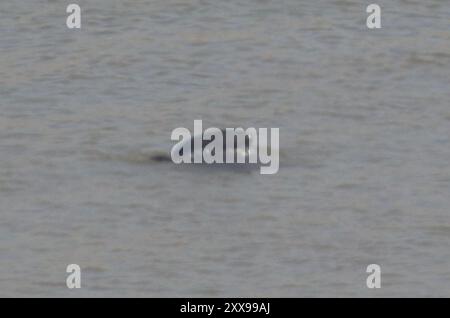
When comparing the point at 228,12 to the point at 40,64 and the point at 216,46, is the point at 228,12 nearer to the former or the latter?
the point at 216,46

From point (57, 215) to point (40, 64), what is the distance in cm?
367

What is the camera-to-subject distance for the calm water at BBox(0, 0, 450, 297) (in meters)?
10.3

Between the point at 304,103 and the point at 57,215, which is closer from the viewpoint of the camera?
the point at 57,215

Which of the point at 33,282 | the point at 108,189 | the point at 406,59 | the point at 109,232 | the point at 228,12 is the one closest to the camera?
the point at 33,282

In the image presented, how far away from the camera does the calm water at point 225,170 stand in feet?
33.8

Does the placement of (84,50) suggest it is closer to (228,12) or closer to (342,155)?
(228,12)

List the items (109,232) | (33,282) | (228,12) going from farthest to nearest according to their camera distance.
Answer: (228,12) → (109,232) → (33,282)

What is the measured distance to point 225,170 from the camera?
12.2 m

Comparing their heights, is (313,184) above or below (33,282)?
above

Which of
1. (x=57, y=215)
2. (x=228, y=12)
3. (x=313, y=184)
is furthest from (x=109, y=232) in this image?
(x=228, y=12)

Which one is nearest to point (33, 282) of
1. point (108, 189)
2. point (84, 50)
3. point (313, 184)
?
point (108, 189)

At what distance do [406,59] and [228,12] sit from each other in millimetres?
1954

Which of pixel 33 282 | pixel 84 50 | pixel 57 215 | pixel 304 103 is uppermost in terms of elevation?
pixel 84 50

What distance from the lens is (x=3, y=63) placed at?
14.6m
